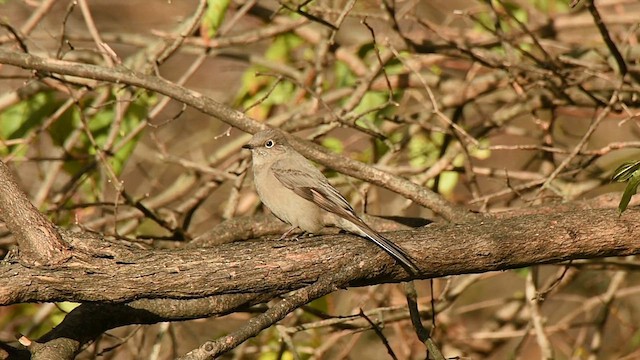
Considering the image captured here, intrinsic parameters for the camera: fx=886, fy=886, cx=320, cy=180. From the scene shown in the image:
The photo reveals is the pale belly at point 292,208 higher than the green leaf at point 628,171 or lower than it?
higher

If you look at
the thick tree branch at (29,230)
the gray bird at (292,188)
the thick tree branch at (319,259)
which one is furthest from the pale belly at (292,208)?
the thick tree branch at (29,230)

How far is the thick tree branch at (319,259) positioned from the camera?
409 cm

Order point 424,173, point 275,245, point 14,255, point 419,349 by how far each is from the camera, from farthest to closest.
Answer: point 419,349
point 424,173
point 275,245
point 14,255

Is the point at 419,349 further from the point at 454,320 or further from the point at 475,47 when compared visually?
the point at 475,47

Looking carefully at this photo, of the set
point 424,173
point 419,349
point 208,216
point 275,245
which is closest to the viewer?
point 275,245

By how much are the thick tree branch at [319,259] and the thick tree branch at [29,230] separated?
0.06 metres

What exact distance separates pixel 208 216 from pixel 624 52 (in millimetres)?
4078

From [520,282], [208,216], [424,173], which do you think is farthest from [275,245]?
[520,282]

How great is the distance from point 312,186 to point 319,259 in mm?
1688

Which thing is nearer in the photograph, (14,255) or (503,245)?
(14,255)

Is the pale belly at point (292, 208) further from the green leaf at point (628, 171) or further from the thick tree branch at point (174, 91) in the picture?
the green leaf at point (628, 171)

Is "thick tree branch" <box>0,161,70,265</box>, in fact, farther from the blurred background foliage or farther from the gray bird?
the gray bird

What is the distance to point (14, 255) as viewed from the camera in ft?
13.2

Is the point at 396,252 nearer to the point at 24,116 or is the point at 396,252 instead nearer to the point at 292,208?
the point at 292,208
